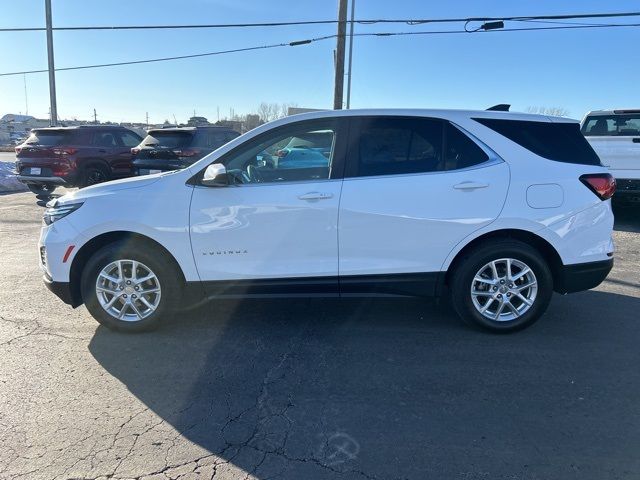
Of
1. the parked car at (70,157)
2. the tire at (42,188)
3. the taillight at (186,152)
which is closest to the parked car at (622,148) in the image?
the taillight at (186,152)

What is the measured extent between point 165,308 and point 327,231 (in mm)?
1517

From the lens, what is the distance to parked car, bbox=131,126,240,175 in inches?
412

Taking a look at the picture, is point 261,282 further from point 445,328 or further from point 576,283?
point 576,283

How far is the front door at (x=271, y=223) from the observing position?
3.90 metres

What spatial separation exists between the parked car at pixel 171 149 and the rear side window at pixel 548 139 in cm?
739

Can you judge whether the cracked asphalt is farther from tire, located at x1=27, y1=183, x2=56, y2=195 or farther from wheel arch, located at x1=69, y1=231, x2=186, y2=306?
tire, located at x1=27, y1=183, x2=56, y2=195

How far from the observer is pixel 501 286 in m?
4.09

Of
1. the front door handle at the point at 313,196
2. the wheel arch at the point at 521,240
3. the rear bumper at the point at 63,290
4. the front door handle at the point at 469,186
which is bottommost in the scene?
the rear bumper at the point at 63,290

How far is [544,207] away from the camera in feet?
13.0

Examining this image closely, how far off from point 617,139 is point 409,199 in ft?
23.4

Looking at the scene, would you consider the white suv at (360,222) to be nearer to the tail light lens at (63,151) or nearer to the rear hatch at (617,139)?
the rear hatch at (617,139)

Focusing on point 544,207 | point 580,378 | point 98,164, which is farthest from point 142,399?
point 98,164

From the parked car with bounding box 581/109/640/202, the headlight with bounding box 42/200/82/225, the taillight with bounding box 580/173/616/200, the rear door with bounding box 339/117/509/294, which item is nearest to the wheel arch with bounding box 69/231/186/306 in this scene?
the headlight with bounding box 42/200/82/225

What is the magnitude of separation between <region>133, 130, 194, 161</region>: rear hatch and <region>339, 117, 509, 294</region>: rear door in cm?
735
